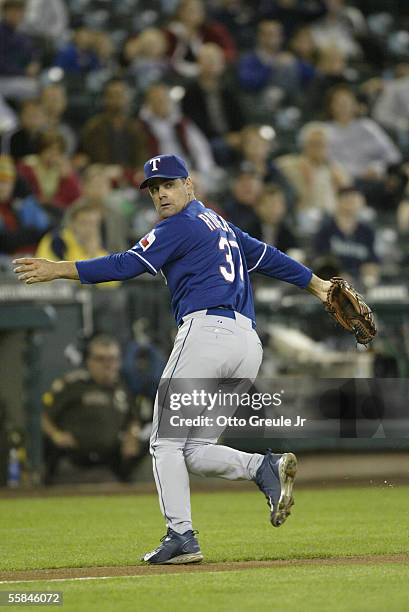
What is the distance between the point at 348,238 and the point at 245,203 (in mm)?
1181

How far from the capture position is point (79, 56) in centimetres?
1566

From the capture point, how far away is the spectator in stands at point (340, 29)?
1810 cm

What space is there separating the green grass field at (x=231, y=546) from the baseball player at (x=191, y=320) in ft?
1.12

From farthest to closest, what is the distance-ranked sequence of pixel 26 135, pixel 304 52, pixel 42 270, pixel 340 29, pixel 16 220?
pixel 340 29 < pixel 304 52 < pixel 26 135 < pixel 16 220 < pixel 42 270

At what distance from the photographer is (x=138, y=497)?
10.1 m

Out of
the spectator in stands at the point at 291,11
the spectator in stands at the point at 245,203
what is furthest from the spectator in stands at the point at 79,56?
the spectator in stands at the point at 291,11

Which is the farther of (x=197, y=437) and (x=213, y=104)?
(x=213, y=104)

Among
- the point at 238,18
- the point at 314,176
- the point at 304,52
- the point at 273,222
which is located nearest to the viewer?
the point at 273,222

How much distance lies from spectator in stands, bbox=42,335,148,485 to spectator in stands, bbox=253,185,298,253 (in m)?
2.90

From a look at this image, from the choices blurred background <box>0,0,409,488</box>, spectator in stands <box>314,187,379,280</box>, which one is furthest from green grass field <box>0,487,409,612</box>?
spectator in stands <box>314,187,379,280</box>

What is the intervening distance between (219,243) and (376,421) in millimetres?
5106

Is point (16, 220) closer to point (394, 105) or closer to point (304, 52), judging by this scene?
point (304, 52)

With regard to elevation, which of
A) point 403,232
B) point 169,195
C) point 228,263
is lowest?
point 228,263

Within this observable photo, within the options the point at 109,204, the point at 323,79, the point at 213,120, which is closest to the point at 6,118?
the point at 109,204
